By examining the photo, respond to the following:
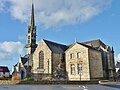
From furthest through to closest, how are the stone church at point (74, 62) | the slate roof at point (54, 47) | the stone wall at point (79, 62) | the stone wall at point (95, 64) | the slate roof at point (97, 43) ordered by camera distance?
the slate roof at point (97, 43) → the slate roof at point (54, 47) → the stone church at point (74, 62) → the stone wall at point (95, 64) → the stone wall at point (79, 62)

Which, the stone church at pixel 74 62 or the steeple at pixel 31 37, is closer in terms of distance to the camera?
the stone church at pixel 74 62

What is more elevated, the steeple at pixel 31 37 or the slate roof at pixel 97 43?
the steeple at pixel 31 37

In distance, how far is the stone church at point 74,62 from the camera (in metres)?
45.9

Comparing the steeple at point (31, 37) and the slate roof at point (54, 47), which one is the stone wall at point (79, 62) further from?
the steeple at point (31, 37)

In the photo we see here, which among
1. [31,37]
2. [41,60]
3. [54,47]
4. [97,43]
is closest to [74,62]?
[54,47]

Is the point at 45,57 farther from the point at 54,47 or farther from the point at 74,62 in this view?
the point at 74,62

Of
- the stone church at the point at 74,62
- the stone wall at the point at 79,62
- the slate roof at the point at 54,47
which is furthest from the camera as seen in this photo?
the slate roof at the point at 54,47

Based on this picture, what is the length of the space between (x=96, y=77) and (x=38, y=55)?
17.8 m

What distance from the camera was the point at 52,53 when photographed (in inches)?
1970

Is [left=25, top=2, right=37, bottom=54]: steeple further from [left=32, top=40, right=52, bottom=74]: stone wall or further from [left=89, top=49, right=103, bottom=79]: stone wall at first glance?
[left=89, top=49, right=103, bottom=79]: stone wall

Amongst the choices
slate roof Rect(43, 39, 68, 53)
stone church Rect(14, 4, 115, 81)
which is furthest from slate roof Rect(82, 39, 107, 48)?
slate roof Rect(43, 39, 68, 53)

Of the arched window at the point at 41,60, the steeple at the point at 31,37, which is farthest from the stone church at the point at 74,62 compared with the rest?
the steeple at the point at 31,37

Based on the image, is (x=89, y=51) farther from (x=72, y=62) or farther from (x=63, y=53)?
(x=63, y=53)

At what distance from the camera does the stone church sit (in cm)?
4593
